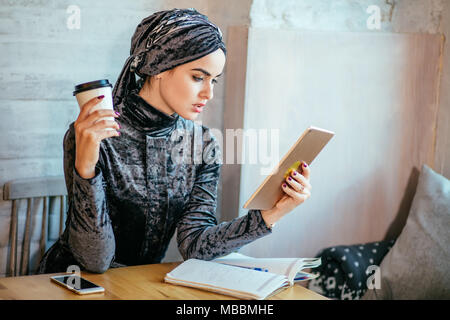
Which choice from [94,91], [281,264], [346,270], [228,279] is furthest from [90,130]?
[346,270]

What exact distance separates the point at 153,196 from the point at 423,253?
3.49 ft

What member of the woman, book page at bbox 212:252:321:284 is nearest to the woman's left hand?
the woman

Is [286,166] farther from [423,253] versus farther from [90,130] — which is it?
[423,253]

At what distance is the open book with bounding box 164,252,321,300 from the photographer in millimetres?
1250

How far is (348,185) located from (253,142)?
1.62ft

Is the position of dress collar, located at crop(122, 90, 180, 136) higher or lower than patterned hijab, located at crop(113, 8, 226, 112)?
lower

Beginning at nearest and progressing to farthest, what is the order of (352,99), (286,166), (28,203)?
(286,166) → (28,203) → (352,99)

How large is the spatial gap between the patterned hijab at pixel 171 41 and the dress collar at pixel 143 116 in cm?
8

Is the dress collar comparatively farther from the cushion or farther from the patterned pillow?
the cushion

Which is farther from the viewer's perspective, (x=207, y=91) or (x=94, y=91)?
(x=207, y=91)

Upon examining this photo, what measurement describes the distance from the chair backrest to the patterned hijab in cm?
60

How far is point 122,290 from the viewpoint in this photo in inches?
49.8

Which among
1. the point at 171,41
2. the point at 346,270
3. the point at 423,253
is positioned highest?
the point at 171,41

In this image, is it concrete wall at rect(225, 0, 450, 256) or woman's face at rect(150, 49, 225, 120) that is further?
concrete wall at rect(225, 0, 450, 256)
